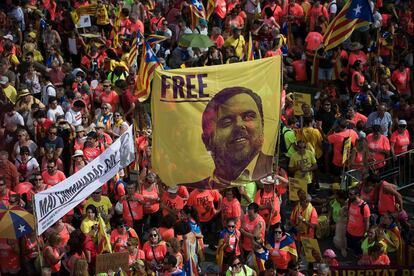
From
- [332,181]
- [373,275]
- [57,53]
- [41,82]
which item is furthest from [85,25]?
[373,275]

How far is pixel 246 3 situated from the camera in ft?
104

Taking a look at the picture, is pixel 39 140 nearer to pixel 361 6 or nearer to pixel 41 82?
pixel 41 82

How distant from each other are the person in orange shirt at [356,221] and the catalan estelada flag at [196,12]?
941 cm

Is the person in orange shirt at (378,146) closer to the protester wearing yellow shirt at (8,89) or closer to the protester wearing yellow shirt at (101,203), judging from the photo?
the protester wearing yellow shirt at (101,203)

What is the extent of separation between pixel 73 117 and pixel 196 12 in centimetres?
665

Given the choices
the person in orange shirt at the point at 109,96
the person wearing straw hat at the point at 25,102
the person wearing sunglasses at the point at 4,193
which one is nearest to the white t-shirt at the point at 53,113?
the person wearing straw hat at the point at 25,102

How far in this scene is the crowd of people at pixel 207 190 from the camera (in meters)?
20.5

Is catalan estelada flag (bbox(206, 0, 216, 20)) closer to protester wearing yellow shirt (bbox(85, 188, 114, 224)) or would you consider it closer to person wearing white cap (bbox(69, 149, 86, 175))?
person wearing white cap (bbox(69, 149, 86, 175))

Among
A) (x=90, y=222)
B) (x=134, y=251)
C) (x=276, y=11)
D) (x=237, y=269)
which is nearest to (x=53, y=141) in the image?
(x=90, y=222)

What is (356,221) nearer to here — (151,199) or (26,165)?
(151,199)

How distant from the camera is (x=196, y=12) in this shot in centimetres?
3045

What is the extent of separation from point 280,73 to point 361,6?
5589mm

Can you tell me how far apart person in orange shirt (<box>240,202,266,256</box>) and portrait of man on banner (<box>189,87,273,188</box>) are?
0.94 meters

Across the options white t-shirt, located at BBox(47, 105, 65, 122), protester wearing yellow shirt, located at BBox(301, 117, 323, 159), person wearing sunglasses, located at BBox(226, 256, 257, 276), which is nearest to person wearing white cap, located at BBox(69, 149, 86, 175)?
white t-shirt, located at BBox(47, 105, 65, 122)
